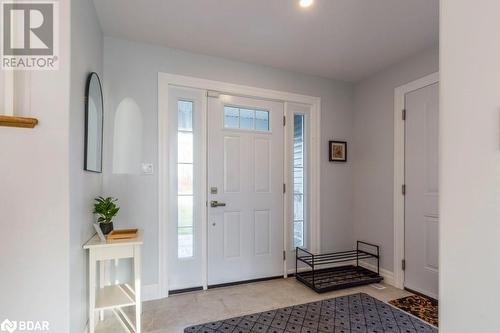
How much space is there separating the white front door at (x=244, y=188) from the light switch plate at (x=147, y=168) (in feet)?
1.90

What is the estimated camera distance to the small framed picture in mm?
3521

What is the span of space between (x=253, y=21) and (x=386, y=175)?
220 cm

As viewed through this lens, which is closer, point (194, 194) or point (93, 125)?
point (93, 125)

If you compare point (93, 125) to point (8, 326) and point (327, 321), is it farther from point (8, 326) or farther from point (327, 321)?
point (327, 321)

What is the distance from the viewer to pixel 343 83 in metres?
3.63

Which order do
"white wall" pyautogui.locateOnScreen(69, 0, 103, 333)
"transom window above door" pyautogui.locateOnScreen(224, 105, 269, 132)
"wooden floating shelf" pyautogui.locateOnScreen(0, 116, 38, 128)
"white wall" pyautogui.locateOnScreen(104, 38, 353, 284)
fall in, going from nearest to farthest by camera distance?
"wooden floating shelf" pyautogui.locateOnScreen(0, 116, 38, 128) < "white wall" pyautogui.locateOnScreen(69, 0, 103, 333) < "white wall" pyautogui.locateOnScreen(104, 38, 353, 284) < "transom window above door" pyautogui.locateOnScreen(224, 105, 269, 132)

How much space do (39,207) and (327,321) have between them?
7.01 ft

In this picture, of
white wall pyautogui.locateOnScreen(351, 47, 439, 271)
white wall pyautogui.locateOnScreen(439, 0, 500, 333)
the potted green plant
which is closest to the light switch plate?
the potted green plant

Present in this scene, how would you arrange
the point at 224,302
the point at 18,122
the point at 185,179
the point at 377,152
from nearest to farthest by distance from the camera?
the point at 18,122, the point at 224,302, the point at 185,179, the point at 377,152

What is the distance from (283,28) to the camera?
238cm

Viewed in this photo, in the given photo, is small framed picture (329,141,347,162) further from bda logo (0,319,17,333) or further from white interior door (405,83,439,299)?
bda logo (0,319,17,333)

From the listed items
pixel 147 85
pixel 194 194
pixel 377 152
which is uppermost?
pixel 147 85

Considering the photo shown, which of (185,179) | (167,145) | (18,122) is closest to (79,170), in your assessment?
(18,122)

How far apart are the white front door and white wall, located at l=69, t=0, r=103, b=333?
1215 millimetres
